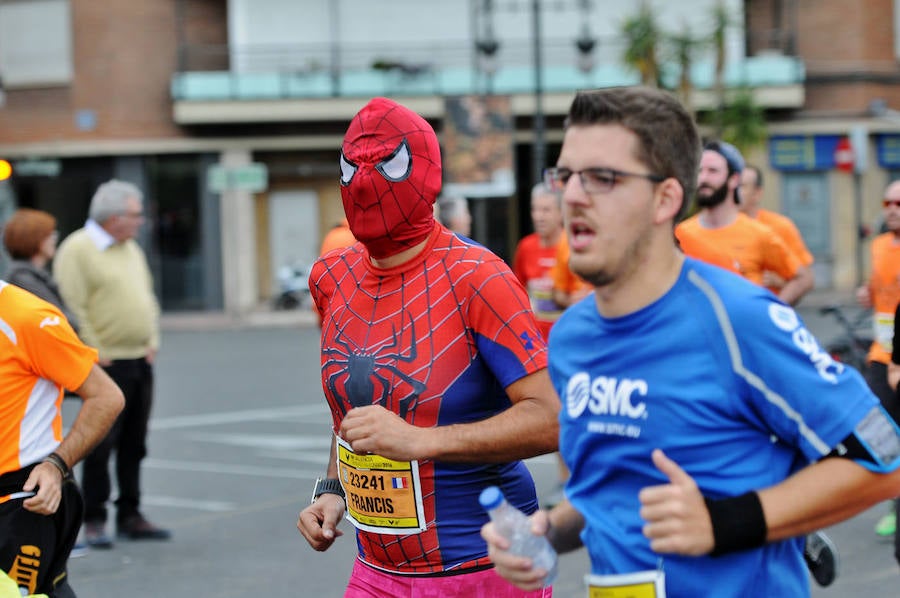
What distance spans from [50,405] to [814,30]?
30890mm

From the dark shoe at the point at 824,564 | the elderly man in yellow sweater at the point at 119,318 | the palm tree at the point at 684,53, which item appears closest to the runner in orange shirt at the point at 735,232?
the elderly man in yellow sweater at the point at 119,318

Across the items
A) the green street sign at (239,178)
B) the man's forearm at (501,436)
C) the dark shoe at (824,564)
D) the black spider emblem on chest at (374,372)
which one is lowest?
the dark shoe at (824,564)

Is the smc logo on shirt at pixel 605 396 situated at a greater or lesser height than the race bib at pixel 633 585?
greater

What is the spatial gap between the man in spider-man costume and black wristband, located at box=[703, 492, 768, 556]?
0.95 meters

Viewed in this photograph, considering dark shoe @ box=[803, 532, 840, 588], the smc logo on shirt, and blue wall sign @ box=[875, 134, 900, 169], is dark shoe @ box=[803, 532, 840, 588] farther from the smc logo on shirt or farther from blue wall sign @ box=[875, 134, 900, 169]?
blue wall sign @ box=[875, 134, 900, 169]

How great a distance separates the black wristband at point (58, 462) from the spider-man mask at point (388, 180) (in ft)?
4.87

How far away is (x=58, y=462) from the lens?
418cm

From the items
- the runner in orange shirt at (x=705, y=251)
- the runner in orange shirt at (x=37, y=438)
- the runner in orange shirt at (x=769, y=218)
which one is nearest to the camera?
the runner in orange shirt at (x=37, y=438)

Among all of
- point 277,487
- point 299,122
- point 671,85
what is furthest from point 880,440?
point 299,122

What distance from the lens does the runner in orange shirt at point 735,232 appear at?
6977 millimetres

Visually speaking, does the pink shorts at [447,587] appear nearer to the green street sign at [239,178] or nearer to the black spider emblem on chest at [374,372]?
the black spider emblem on chest at [374,372]

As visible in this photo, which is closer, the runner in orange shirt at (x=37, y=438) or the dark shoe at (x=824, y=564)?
the dark shoe at (x=824, y=564)

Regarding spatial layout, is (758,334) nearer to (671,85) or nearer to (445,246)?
(445,246)

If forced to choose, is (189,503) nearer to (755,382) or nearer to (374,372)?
(374,372)
